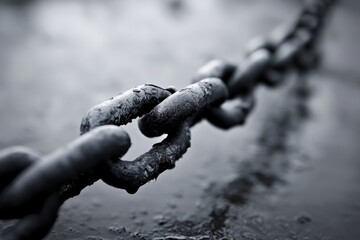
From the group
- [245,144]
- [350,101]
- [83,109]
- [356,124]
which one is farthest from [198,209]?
[350,101]

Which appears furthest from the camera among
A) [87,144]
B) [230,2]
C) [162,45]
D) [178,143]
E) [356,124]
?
[230,2]

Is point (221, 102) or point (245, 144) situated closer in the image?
point (221, 102)

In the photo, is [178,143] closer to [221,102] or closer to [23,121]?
[221,102]

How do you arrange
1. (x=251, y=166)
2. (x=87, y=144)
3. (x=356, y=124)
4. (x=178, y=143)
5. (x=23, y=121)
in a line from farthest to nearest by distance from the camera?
1. (x=356, y=124)
2. (x=23, y=121)
3. (x=251, y=166)
4. (x=178, y=143)
5. (x=87, y=144)

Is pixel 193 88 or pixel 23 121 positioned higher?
pixel 23 121

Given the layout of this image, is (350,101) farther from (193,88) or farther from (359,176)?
(193,88)

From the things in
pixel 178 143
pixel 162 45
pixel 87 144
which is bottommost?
pixel 87 144

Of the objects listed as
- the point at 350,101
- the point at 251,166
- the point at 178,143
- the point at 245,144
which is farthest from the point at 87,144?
the point at 350,101
